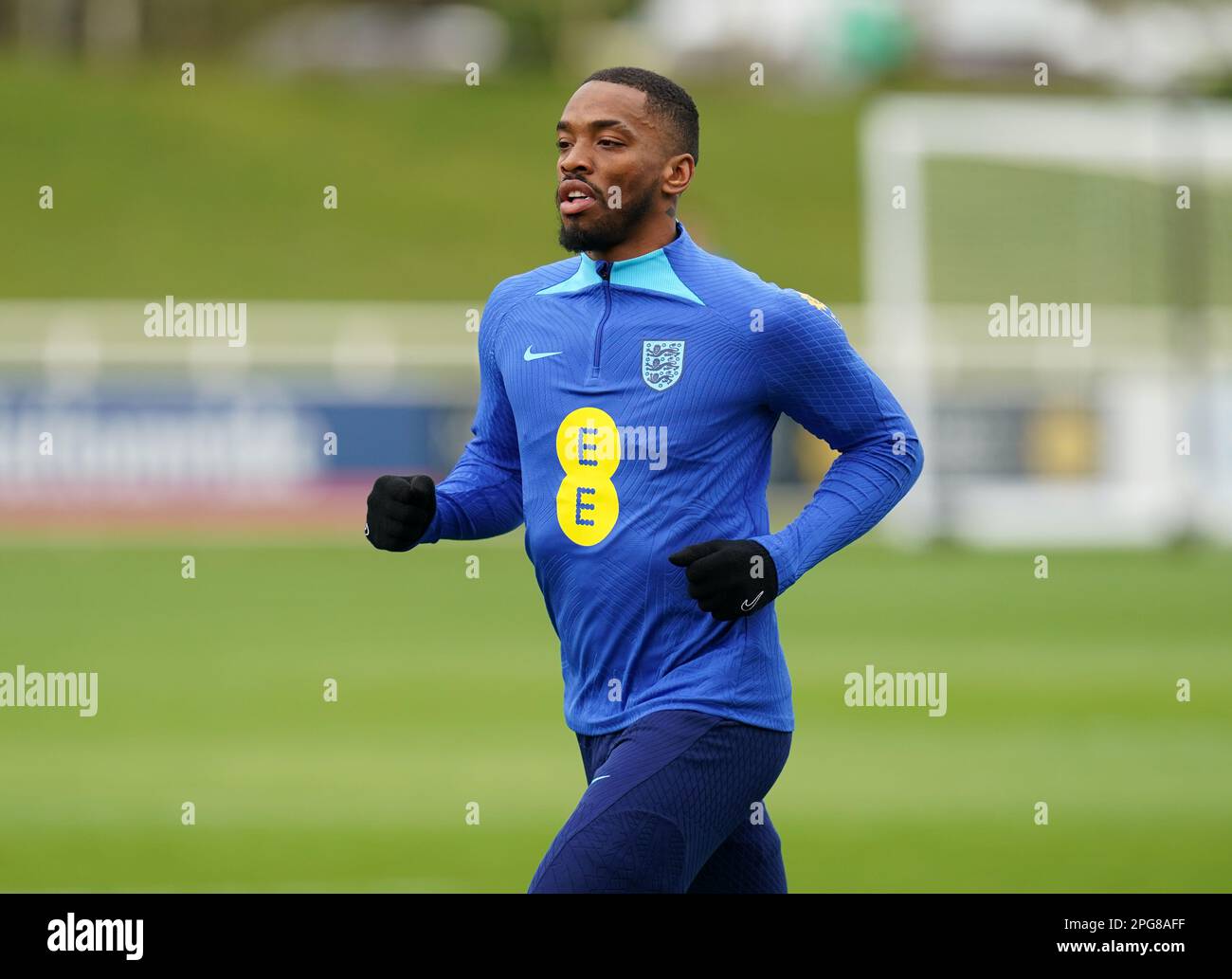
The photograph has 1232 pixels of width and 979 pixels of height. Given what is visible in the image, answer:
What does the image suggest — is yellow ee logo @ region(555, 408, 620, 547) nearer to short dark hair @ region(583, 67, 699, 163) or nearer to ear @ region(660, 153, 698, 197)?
ear @ region(660, 153, 698, 197)

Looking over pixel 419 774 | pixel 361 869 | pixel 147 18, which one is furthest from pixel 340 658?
pixel 147 18

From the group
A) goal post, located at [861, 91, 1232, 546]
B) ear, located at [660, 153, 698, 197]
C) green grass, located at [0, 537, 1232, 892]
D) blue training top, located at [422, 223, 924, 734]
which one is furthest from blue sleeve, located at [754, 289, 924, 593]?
goal post, located at [861, 91, 1232, 546]

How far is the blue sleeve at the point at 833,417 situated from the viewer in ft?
14.3

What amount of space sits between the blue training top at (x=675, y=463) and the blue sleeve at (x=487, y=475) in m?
0.20

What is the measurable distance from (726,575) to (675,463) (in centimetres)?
32

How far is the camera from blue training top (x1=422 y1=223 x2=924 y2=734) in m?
4.33

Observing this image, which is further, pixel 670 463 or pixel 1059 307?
pixel 1059 307

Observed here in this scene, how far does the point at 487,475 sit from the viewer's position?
4.81 meters

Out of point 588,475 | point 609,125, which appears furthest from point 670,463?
point 609,125

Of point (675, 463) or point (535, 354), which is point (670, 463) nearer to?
point (675, 463)

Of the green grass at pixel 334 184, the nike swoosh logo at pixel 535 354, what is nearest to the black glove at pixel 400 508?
the nike swoosh logo at pixel 535 354

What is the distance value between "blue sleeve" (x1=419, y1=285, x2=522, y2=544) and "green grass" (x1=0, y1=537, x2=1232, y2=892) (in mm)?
3048

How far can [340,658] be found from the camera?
1335 cm

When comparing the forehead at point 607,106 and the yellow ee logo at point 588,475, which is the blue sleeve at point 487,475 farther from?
the forehead at point 607,106
